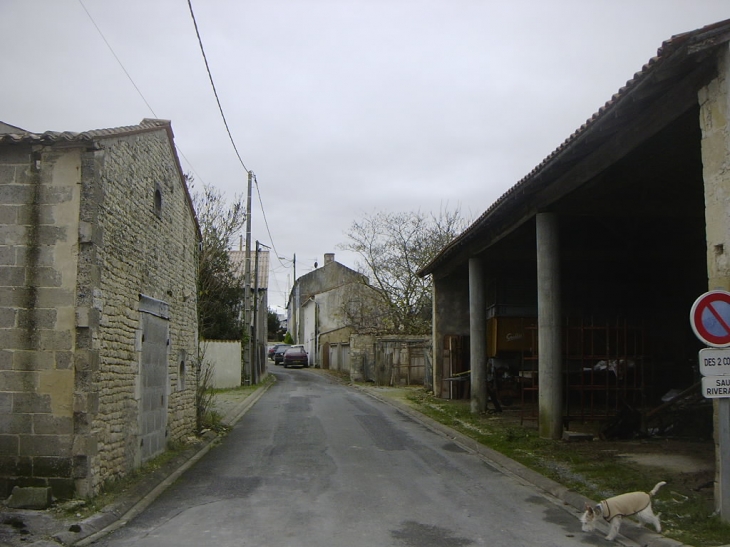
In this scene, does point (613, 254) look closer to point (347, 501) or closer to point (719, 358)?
point (719, 358)

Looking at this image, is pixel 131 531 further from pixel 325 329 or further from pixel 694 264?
pixel 325 329

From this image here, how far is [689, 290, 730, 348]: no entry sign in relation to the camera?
6527 mm

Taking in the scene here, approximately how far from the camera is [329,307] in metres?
52.4

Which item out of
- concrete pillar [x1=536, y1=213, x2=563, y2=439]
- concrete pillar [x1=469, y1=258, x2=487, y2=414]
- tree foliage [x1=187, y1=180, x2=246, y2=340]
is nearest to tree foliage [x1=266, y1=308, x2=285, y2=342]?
tree foliage [x1=187, y1=180, x2=246, y2=340]

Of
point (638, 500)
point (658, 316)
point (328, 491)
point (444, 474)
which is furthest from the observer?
point (658, 316)

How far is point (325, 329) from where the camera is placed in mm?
52094

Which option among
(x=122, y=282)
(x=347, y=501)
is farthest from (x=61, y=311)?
(x=347, y=501)

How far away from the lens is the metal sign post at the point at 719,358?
6.54m

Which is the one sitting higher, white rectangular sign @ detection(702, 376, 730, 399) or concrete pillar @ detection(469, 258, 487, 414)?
concrete pillar @ detection(469, 258, 487, 414)

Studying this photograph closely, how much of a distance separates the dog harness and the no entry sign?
1.59m

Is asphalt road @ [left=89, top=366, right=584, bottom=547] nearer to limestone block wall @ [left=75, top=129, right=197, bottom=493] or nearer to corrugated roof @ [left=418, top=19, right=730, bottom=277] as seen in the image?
limestone block wall @ [left=75, top=129, right=197, bottom=493]

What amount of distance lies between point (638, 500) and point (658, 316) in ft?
45.5

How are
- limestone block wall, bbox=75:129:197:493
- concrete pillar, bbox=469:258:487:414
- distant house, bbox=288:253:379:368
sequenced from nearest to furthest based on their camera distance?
limestone block wall, bbox=75:129:197:493
concrete pillar, bbox=469:258:487:414
distant house, bbox=288:253:379:368

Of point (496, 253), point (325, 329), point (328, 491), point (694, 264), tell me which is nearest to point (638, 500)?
point (328, 491)
